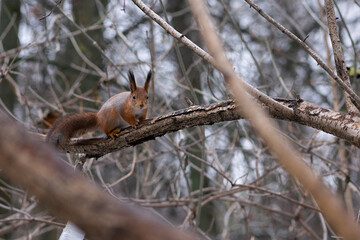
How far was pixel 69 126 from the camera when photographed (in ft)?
10.00

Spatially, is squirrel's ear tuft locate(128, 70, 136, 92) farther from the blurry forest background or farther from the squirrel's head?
the blurry forest background

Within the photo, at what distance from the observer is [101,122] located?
318 centimetres

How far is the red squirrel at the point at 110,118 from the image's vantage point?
3.00 metres

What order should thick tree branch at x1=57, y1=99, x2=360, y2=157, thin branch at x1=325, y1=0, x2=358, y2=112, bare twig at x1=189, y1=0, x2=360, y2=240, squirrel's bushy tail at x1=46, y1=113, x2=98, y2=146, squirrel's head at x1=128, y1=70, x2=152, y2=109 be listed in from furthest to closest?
squirrel's head at x1=128, y1=70, x2=152, y2=109
squirrel's bushy tail at x1=46, y1=113, x2=98, y2=146
thin branch at x1=325, y1=0, x2=358, y2=112
thick tree branch at x1=57, y1=99, x2=360, y2=157
bare twig at x1=189, y1=0, x2=360, y2=240

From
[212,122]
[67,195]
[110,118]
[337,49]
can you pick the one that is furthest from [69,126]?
[67,195]

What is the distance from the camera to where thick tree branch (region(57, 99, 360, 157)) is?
6.33ft

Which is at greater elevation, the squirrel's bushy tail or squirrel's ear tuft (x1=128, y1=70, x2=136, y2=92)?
squirrel's ear tuft (x1=128, y1=70, x2=136, y2=92)

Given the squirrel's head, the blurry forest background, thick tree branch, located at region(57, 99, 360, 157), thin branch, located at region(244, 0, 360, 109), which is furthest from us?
the blurry forest background

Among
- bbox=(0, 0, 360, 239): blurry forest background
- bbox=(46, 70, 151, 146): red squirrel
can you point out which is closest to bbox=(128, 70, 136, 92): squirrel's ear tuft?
bbox=(46, 70, 151, 146): red squirrel

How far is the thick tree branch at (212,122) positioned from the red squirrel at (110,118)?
0.42 feet

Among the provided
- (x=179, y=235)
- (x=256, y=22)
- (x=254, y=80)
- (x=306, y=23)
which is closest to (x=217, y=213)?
(x=254, y=80)

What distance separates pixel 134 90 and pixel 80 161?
2.52 feet

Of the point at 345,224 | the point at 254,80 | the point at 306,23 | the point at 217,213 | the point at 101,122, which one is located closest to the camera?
the point at 345,224

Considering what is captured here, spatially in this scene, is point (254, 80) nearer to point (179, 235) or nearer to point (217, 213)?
point (217, 213)
